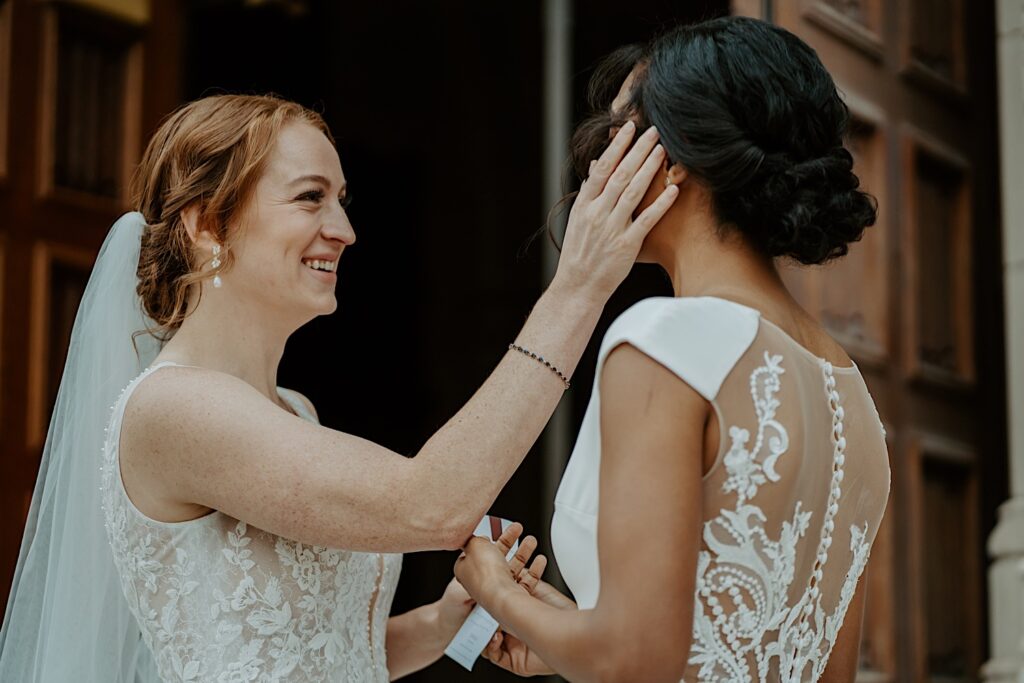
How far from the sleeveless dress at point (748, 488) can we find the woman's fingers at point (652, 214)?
16 cm

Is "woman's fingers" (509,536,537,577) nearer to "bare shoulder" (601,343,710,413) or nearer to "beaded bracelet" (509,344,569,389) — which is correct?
"beaded bracelet" (509,344,569,389)

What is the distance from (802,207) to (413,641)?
Result: 138 centimetres

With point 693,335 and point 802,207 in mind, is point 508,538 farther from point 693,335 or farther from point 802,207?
point 802,207

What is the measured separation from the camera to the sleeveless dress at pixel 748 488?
73.0 inches

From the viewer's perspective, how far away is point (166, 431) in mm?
2459

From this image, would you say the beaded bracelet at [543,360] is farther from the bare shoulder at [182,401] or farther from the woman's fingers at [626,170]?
the bare shoulder at [182,401]

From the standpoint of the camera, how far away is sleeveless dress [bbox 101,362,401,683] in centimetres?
251

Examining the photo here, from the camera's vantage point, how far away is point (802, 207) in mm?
1946

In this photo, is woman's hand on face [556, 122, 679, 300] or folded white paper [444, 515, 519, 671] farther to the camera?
folded white paper [444, 515, 519, 671]

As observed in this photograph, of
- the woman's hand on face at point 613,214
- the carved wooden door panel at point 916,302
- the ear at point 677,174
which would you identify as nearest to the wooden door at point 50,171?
the carved wooden door panel at point 916,302

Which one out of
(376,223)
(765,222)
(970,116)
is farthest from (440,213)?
(765,222)

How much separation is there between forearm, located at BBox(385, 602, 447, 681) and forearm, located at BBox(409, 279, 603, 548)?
1.97 ft

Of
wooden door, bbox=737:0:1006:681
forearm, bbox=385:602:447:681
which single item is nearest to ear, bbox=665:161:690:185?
forearm, bbox=385:602:447:681

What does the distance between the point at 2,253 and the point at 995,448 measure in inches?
131
